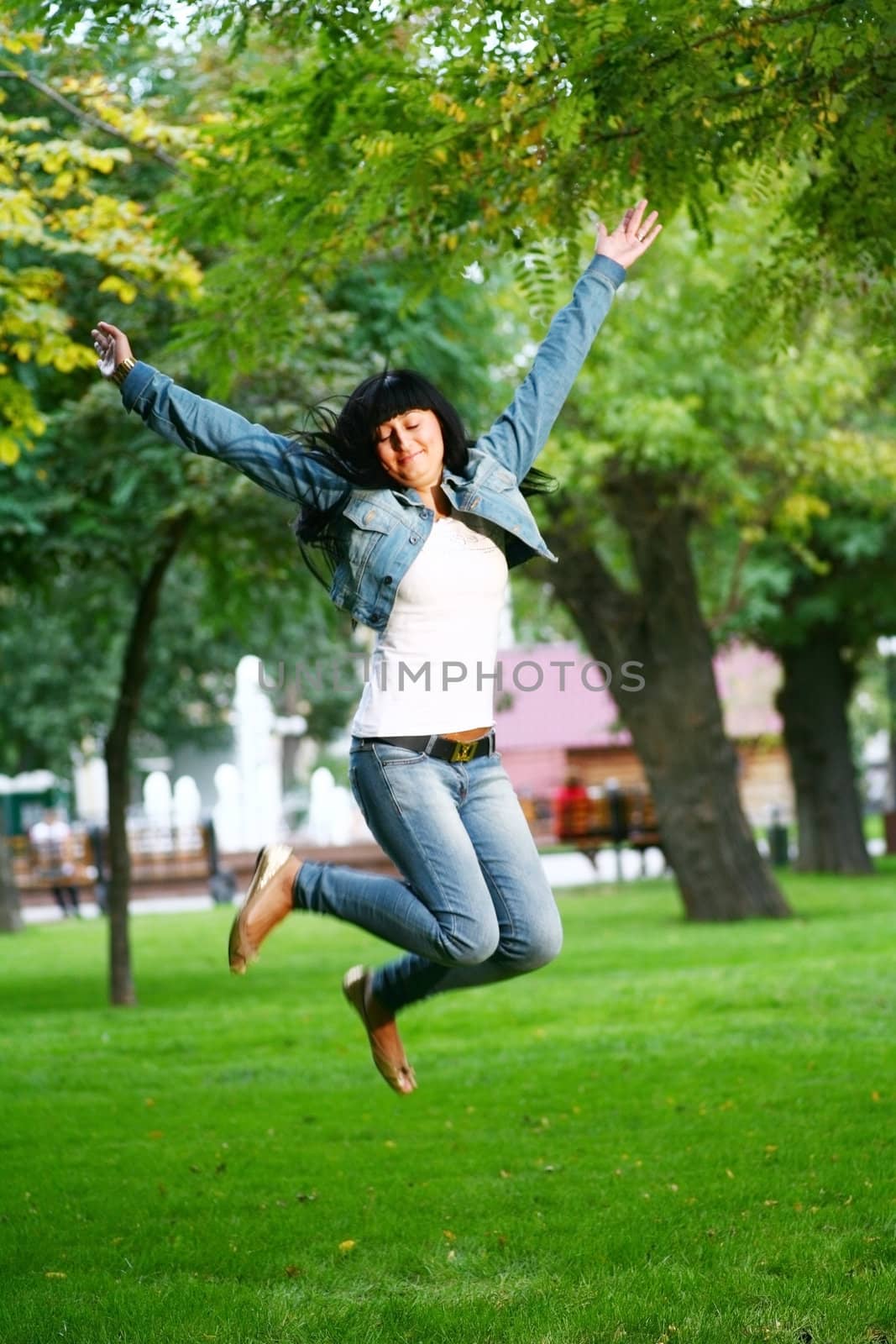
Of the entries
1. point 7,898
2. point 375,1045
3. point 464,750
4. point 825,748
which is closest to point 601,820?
point 825,748

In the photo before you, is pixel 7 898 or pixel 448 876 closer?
pixel 448 876

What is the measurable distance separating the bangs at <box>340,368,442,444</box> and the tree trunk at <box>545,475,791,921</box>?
1379 centimetres

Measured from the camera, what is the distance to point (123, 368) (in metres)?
5.00

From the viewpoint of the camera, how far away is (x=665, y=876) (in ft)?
100.0

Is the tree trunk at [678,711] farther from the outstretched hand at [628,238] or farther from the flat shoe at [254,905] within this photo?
the flat shoe at [254,905]

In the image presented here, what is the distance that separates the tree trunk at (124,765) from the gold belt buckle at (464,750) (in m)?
7.92

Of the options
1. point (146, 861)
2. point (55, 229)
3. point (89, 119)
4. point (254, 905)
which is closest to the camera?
point (254, 905)

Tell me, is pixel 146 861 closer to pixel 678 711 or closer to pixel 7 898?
pixel 7 898

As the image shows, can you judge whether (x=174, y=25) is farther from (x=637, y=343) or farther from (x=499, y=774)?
(x=637, y=343)

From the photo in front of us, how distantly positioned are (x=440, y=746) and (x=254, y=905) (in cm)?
77

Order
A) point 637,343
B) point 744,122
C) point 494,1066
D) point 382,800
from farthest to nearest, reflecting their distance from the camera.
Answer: point 637,343, point 494,1066, point 744,122, point 382,800

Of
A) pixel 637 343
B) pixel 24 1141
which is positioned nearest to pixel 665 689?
pixel 637 343

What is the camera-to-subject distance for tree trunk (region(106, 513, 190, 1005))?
12.9 metres

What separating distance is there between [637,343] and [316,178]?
12.6 meters
